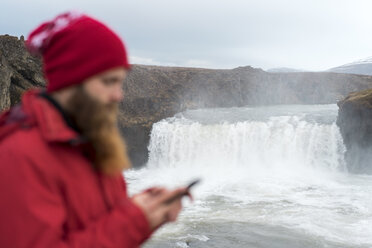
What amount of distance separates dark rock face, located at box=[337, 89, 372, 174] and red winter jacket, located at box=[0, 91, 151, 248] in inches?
845

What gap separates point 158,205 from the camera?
1.26m

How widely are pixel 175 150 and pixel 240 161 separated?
4.17 meters

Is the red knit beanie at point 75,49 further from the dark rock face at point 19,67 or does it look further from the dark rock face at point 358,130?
the dark rock face at point 19,67

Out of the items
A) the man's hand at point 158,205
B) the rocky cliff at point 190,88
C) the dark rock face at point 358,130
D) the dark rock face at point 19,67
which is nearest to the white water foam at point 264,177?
the dark rock face at point 358,130

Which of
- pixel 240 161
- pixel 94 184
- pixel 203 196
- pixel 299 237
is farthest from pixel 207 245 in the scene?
pixel 240 161

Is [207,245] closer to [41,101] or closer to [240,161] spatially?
[41,101]

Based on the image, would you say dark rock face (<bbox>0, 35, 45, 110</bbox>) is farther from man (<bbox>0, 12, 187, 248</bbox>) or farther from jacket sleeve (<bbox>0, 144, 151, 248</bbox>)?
jacket sleeve (<bbox>0, 144, 151, 248</bbox>)

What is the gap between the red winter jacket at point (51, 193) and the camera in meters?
1.05

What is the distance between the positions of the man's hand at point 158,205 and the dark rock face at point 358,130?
21305 millimetres

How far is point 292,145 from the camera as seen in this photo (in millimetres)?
23031

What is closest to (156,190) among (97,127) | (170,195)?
(170,195)

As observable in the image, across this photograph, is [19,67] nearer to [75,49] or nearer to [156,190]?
[75,49]

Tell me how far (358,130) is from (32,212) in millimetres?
22322

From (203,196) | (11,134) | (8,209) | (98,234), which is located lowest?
(203,196)
